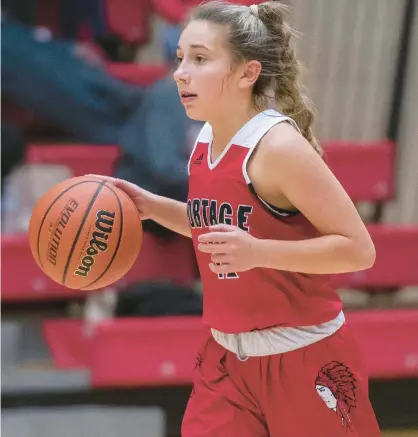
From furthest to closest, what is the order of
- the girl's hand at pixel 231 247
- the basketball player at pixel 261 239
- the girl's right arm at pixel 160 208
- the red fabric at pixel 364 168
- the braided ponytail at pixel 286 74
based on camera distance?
1. the red fabric at pixel 364 168
2. the girl's right arm at pixel 160 208
3. the braided ponytail at pixel 286 74
4. the basketball player at pixel 261 239
5. the girl's hand at pixel 231 247

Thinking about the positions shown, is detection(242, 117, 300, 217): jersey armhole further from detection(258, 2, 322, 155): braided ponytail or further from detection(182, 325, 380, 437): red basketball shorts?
detection(182, 325, 380, 437): red basketball shorts

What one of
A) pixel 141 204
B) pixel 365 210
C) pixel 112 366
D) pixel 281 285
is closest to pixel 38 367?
pixel 112 366

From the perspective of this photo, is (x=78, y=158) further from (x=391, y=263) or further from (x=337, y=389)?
(x=337, y=389)

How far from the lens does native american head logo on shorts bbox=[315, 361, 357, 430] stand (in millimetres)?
1866

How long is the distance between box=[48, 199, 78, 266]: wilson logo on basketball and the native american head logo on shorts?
705 millimetres

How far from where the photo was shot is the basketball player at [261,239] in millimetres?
1819

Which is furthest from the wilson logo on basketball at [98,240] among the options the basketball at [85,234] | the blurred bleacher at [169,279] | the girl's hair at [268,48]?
the blurred bleacher at [169,279]

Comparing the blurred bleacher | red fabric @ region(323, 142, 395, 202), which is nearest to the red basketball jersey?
the blurred bleacher

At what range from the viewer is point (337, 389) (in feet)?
6.15

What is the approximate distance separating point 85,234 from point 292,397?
63 centimetres

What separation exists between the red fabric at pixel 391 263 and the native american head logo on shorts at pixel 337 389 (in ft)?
6.41

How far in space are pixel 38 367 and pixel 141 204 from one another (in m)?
1.46

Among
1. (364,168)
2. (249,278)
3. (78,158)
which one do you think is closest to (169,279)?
(78,158)

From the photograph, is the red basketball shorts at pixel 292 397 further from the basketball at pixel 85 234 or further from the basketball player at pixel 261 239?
the basketball at pixel 85 234
